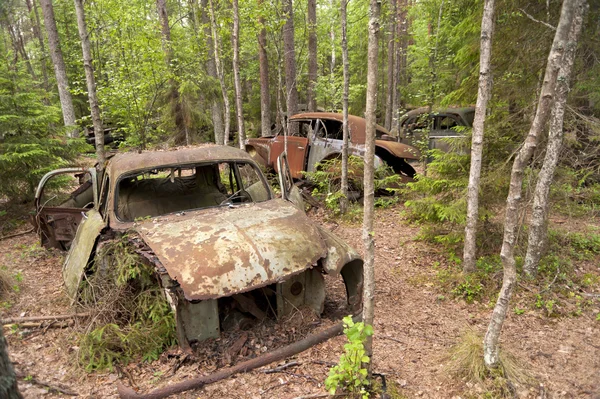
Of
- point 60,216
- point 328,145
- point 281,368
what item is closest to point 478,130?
point 281,368

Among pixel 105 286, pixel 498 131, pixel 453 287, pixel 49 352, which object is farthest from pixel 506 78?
pixel 49 352

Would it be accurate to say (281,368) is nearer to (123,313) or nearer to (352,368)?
(352,368)

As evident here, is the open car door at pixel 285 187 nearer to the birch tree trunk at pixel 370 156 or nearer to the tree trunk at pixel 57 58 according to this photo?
the birch tree trunk at pixel 370 156

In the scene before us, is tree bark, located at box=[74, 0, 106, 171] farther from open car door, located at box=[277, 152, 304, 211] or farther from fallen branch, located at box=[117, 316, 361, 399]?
fallen branch, located at box=[117, 316, 361, 399]

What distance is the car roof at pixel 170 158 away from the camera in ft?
14.1

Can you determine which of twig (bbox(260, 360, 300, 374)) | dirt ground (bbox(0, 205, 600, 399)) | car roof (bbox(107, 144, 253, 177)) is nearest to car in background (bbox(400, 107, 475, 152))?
dirt ground (bbox(0, 205, 600, 399))

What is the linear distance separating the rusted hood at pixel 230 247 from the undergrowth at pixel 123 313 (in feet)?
1.11

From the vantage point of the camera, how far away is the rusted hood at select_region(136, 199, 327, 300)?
3044 millimetres

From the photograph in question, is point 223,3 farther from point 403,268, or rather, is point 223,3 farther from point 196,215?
point 403,268

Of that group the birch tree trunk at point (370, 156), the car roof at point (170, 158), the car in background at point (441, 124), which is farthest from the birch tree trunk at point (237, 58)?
the birch tree trunk at point (370, 156)

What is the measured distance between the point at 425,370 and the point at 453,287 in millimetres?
1756

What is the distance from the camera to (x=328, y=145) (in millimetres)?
8227

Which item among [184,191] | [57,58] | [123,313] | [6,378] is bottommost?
[123,313]

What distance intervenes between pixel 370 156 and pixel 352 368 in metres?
1.61
